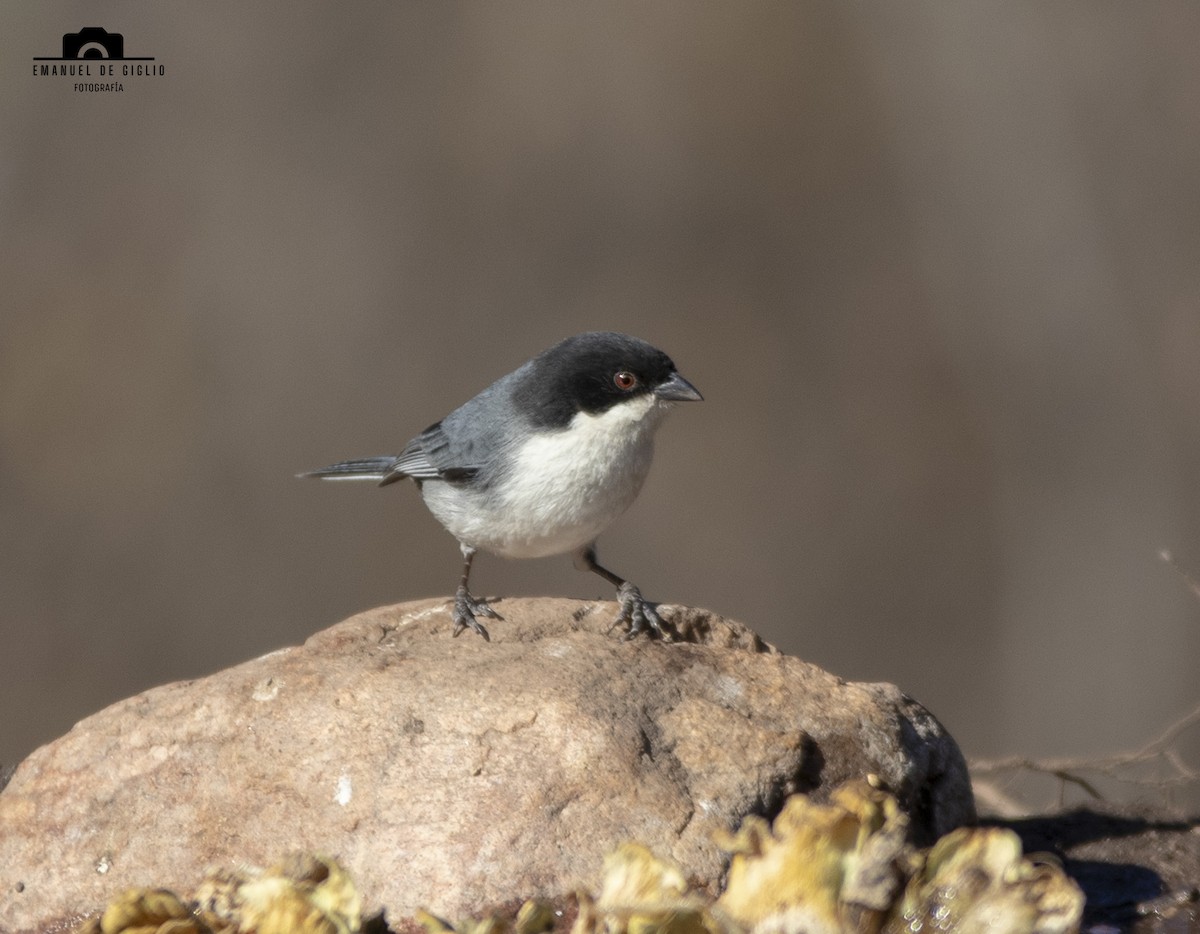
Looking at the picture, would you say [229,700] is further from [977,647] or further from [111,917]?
[977,647]

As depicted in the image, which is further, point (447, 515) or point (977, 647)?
point (977, 647)

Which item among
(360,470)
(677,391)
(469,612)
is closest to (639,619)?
(469,612)

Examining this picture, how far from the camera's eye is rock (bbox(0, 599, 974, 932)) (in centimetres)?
296

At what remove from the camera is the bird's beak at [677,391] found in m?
4.36

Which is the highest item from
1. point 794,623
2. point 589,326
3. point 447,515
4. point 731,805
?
point 589,326

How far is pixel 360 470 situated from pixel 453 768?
270 cm

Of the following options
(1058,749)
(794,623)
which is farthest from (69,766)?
(1058,749)

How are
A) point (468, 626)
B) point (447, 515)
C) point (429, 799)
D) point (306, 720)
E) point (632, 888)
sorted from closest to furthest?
point (632, 888)
point (429, 799)
point (306, 720)
point (468, 626)
point (447, 515)

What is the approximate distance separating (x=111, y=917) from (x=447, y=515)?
2.44 m

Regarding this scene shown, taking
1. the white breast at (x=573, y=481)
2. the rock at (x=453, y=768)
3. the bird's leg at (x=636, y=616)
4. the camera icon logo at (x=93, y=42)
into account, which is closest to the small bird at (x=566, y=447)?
the white breast at (x=573, y=481)

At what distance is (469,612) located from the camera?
3.91m

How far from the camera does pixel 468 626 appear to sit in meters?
3.80

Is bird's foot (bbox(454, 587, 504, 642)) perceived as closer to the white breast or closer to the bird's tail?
the white breast

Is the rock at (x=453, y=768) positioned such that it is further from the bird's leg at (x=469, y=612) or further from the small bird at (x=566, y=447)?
the small bird at (x=566, y=447)
